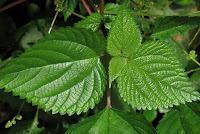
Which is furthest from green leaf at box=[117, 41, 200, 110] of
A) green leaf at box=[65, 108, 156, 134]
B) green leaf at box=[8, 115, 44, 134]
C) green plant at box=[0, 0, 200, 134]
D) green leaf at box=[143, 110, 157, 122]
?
green leaf at box=[8, 115, 44, 134]

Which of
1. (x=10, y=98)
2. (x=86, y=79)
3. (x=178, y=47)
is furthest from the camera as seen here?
(x=178, y=47)

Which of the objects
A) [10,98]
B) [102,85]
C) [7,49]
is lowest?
[10,98]

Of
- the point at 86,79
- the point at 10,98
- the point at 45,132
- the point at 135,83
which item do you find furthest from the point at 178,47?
the point at 10,98

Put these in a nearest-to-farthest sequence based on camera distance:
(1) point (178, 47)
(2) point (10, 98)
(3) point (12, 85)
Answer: (3) point (12, 85) < (2) point (10, 98) < (1) point (178, 47)

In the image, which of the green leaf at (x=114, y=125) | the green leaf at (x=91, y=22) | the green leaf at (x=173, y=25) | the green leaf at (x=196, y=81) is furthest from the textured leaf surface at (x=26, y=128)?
the green leaf at (x=196, y=81)

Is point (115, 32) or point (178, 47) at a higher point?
point (115, 32)

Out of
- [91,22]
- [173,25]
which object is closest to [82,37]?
[91,22]

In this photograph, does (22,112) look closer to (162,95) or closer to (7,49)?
(7,49)
